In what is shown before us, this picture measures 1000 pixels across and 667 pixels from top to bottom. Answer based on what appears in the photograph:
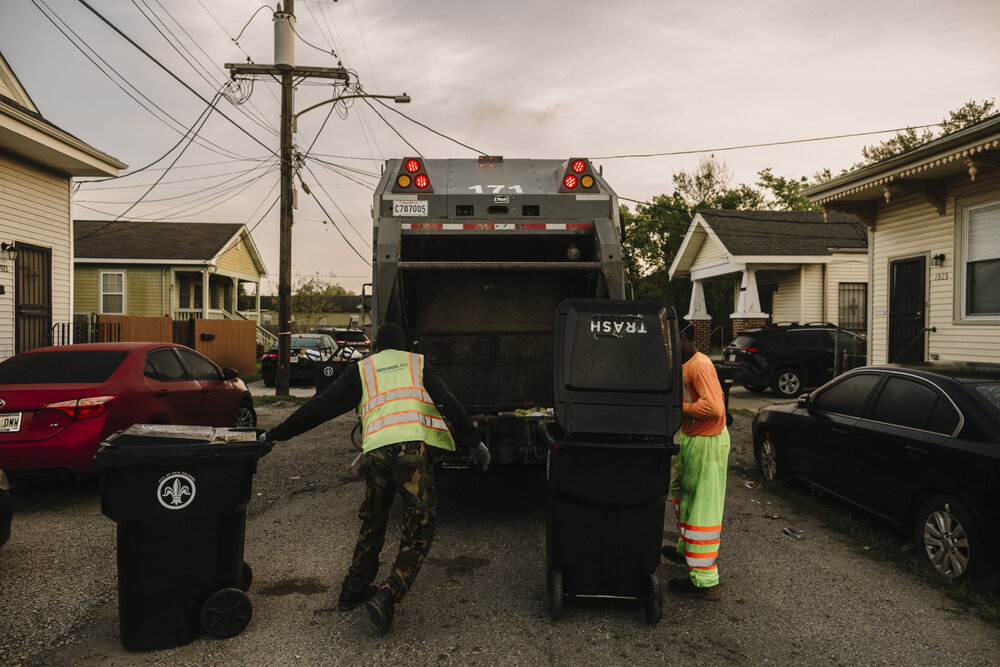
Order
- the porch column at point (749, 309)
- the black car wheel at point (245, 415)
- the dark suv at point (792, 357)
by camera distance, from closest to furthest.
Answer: the black car wheel at point (245, 415) → the dark suv at point (792, 357) → the porch column at point (749, 309)

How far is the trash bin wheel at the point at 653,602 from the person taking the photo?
12.2 ft

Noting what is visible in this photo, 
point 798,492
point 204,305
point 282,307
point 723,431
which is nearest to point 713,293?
point 204,305

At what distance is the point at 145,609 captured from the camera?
135 inches

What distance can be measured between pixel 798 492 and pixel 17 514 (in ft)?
23.0

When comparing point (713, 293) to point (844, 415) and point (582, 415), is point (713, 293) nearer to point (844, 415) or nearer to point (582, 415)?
point (844, 415)

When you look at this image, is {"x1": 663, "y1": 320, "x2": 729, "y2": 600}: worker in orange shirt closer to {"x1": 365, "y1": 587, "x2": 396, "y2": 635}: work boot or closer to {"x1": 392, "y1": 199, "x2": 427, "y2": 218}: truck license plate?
{"x1": 365, "y1": 587, "x2": 396, "y2": 635}: work boot

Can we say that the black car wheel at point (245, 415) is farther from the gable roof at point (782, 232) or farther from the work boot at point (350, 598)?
the gable roof at point (782, 232)

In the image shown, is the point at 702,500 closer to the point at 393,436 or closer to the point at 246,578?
the point at 393,436

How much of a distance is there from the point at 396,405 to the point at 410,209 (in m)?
2.77

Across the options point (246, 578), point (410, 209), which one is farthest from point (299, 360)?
point (246, 578)

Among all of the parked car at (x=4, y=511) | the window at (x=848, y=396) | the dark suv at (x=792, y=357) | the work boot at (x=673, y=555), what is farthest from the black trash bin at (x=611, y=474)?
the dark suv at (x=792, y=357)

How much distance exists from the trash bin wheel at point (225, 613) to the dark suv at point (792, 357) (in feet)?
41.8

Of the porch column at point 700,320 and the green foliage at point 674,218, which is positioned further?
the green foliage at point 674,218

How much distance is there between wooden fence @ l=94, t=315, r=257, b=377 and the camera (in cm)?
1766
